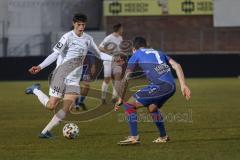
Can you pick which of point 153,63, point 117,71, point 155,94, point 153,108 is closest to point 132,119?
point 153,108

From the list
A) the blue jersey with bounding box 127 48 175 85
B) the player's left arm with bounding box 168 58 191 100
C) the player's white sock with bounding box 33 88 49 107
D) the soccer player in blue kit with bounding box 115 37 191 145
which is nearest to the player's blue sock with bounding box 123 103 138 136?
the soccer player in blue kit with bounding box 115 37 191 145

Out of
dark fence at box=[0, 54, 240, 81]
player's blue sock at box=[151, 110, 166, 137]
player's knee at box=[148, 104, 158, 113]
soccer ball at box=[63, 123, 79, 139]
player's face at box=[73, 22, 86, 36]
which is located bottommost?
dark fence at box=[0, 54, 240, 81]

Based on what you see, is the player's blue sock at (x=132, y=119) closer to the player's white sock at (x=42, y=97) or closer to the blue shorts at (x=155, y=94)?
the blue shorts at (x=155, y=94)

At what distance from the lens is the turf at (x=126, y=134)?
11.1m

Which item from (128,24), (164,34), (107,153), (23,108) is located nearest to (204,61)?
(164,34)

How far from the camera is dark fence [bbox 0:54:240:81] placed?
1476 inches

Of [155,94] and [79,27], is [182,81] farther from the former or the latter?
[79,27]

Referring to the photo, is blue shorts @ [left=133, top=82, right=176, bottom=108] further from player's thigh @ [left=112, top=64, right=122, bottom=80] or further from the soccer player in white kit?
player's thigh @ [left=112, top=64, right=122, bottom=80]

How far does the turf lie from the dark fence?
631 inches

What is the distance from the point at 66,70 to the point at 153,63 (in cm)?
229

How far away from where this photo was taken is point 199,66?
3847cm

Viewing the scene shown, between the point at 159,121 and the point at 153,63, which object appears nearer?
the point at 153,63

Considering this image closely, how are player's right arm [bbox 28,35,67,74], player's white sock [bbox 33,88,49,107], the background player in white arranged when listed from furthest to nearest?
1. the background player in white
2. player's white sock [bbox 33,88,49,107]
3. player's right arm [bbox 28,35,67,74]

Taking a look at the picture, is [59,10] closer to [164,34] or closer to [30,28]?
[30,28]
